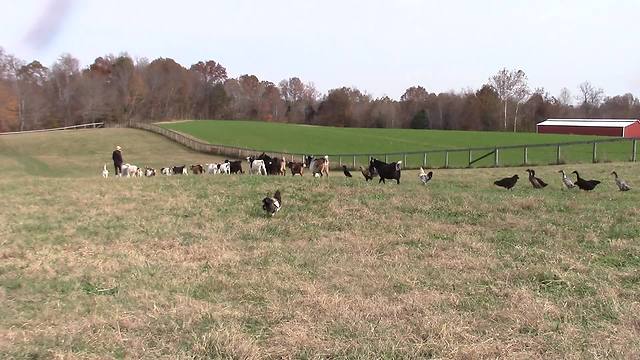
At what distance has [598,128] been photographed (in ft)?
267

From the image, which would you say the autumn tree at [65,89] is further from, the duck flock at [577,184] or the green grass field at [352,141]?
the duck flock at [577,184]

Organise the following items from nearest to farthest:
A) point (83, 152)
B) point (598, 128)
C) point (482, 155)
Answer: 1. point (482, 155)
2. point (83, 152)
3. point (598, 128)

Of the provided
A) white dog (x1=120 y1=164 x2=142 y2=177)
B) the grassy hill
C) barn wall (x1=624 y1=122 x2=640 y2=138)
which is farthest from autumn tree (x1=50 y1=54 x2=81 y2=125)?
barn wall (x1=624 y1=122 x2=640 y2=138)

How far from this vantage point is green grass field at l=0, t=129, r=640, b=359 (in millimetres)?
4992

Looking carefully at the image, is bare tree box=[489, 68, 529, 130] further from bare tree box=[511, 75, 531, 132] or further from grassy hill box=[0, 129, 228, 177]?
grassy hill box=[0, 129, 228, 177]

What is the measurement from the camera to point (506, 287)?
6.68 m

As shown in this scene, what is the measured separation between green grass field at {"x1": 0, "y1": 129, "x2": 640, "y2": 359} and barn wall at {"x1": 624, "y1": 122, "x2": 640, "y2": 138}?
2882 inches

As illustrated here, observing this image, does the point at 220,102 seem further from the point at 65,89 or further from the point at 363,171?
the point at 363,171

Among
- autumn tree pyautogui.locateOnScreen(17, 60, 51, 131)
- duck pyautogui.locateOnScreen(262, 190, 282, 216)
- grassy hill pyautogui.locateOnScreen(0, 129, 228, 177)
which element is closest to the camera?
duck pyautogui.locateOnScreen(262, 190, 282, 216)

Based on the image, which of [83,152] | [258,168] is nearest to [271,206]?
[258,168]

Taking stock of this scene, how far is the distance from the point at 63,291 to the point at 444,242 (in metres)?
6.19

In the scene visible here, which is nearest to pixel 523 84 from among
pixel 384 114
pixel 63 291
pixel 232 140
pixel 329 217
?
pixel 384 114

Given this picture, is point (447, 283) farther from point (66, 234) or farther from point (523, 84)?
point (523, 84)

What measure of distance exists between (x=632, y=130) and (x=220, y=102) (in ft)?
279
